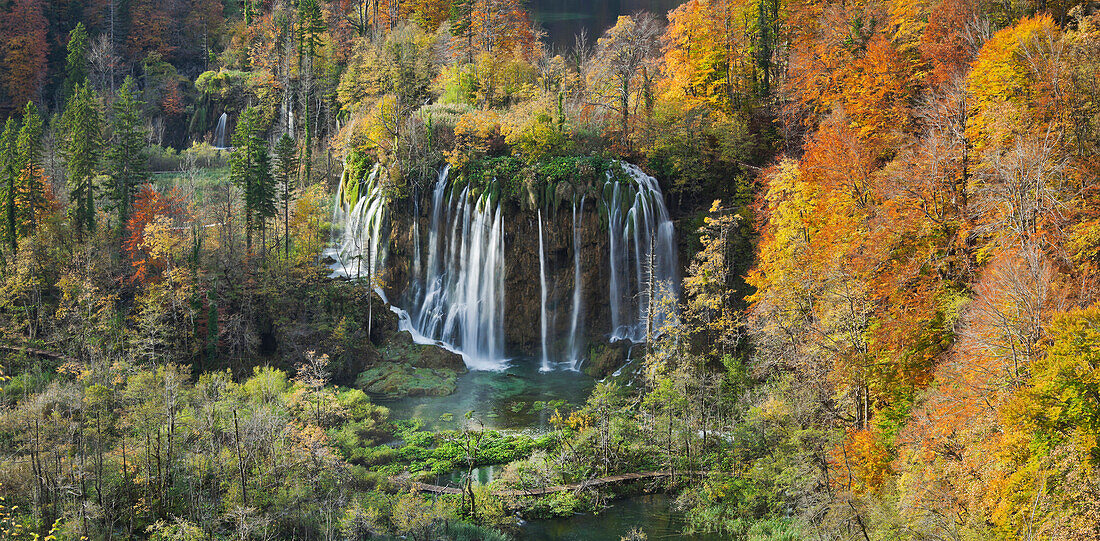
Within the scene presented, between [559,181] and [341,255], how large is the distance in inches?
524

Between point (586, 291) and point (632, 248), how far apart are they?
3.23m

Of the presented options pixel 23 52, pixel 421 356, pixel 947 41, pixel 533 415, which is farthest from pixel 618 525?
pixel 23 52

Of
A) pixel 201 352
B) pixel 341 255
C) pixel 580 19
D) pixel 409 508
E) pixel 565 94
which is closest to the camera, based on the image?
pixel 409 508

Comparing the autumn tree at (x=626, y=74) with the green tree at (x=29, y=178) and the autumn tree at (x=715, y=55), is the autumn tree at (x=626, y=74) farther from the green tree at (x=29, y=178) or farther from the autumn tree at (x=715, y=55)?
the green tree at (x=29, y=178)

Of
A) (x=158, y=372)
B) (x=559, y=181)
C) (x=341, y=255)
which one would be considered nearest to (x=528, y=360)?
(x=559, y=181)

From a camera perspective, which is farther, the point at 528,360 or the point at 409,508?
the point at 528,360

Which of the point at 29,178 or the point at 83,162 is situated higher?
the point at 83,162

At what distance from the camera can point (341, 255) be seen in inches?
1746

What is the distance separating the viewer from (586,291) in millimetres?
40531

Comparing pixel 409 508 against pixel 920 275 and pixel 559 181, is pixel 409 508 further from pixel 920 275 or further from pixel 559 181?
pixel 559 181

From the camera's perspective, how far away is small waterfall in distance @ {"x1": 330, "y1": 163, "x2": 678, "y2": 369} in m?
39.9

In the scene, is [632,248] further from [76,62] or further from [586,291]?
[76,62]

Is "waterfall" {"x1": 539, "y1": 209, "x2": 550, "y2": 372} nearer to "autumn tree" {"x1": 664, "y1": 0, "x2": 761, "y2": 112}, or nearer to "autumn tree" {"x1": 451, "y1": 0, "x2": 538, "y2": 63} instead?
"autumn tree" {"x1": 664, "y1": 0, "x2": 761, "y2": 112}

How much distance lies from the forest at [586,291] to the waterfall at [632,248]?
204 mm
